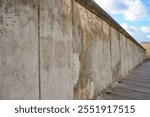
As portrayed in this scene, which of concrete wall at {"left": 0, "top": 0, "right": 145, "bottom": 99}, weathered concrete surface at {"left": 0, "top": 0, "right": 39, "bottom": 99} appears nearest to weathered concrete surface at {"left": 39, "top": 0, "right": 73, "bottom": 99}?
concrete wall at {"left": 0, "top": 0, "right": 145, "bottom": 99}

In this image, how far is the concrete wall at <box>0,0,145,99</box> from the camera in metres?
1.57

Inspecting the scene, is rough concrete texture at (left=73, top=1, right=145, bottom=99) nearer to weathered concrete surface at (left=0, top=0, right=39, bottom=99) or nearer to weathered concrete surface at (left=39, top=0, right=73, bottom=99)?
weathered concrete surface at (left=39, top=0, right=73, bottom=99)

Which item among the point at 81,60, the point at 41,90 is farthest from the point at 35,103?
the point at 81,60

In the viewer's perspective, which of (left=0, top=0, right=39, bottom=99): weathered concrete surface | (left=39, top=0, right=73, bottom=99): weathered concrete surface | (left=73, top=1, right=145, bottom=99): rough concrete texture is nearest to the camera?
(left=0, top=0, right=39, bottom=99): weathered concrete surface

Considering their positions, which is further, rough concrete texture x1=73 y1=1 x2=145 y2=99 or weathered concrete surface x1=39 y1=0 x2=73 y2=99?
rough concrete texture x1=73 y1=1 x2=145 y2=99

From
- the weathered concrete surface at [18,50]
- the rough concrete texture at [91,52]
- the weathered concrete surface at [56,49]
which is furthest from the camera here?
the rough concrete texture at [91,52]

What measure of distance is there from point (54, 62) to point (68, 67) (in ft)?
1.04

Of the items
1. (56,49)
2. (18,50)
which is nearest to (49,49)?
(56,49)

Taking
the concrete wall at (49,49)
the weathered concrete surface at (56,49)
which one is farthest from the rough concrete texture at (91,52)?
the weathered concrete surface at (56,49)

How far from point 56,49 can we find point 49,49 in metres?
0.14

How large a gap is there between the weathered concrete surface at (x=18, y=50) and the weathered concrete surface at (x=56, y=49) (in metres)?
0.12

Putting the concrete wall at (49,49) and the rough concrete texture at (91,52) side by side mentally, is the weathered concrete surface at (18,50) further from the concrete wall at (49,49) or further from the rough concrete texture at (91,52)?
the rough concrete texture at (91,52)

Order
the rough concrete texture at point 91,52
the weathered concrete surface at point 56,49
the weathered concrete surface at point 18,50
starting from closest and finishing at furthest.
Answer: the weathered concrete surface at point 18,50, the weathered concrete surface at point 56,49, the rough concrete texture at point 91,52

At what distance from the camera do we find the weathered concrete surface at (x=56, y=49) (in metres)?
1.97
